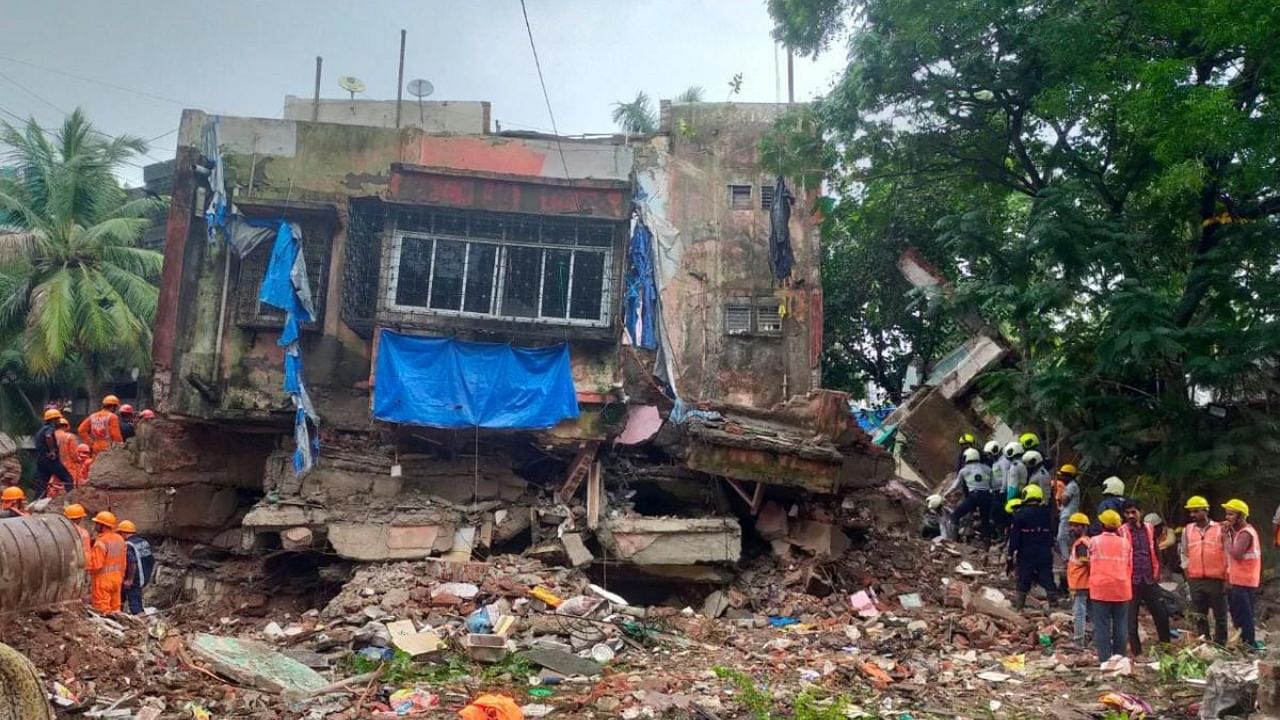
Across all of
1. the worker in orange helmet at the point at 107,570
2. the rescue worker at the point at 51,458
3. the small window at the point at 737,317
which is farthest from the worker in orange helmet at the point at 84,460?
the small window at the point at 737,317

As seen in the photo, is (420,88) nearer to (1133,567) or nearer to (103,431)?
(103,431)

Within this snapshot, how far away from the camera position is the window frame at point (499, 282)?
44.1 ft

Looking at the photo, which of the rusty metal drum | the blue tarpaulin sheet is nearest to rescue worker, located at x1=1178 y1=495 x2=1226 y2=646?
the blue tarpaulin sheet

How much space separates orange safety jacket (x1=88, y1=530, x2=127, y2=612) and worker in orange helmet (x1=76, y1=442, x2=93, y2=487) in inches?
186

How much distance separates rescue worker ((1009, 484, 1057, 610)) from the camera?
36.2ft

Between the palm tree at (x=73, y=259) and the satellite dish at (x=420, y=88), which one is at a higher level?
the satellite dish at (x=420, y=88)

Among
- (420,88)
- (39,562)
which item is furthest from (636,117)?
(39,562)

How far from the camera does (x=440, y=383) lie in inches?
513

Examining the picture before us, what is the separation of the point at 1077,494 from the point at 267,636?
1003 cm

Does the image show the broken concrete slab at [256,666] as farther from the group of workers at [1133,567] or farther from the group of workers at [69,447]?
the group of workers at [1133,567]

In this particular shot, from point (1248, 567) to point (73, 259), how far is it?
22224mm

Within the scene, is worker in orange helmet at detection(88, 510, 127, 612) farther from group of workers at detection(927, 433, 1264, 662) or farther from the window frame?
group of workers at detection(927, 433, 1264, 662)

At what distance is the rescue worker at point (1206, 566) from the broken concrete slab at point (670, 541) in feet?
17.6

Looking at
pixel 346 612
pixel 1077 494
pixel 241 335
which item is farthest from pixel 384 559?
pixel 1077 494
